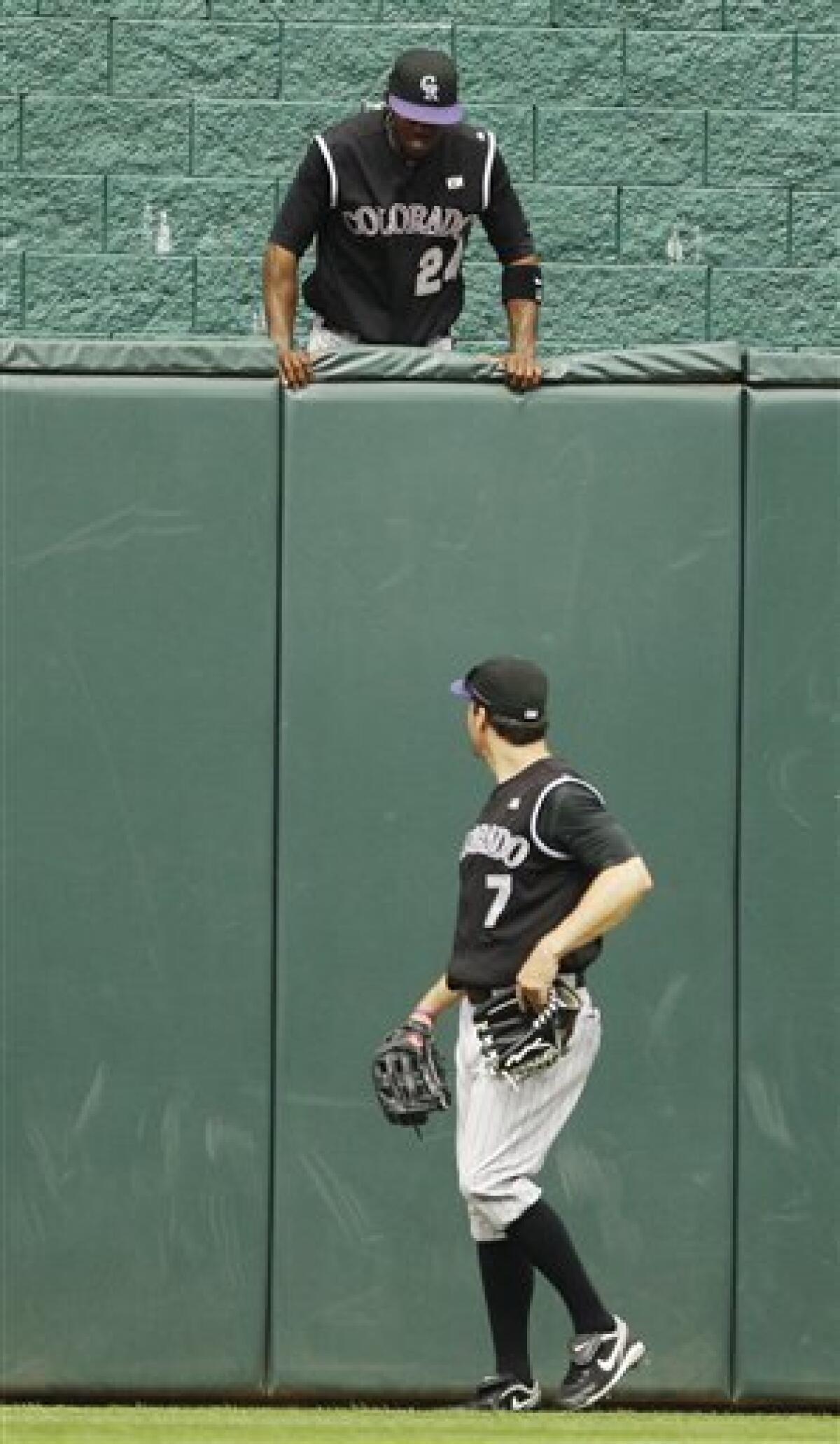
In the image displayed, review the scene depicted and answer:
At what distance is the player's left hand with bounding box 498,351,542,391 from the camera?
25.6ft

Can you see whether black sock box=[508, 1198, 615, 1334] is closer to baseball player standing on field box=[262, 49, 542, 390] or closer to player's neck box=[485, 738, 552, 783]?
player's neck box=[485, 738, 552, 783]

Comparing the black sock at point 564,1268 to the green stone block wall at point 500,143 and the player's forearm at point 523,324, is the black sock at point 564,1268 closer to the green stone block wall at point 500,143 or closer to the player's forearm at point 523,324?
the player's forearm at point 523,324

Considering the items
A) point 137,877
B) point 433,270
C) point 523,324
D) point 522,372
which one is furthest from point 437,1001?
point 433,270

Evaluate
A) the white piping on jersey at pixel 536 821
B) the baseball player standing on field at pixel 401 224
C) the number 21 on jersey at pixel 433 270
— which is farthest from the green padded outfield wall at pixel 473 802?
the white piping on jersey at pixel 536 821

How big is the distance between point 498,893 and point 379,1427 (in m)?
1.25

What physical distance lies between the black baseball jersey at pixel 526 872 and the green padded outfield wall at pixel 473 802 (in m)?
0.74

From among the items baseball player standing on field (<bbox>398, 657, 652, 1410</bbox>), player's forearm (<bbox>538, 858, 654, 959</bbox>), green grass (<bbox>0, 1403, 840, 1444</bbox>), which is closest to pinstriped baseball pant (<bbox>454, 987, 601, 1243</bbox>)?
baseball player standing on field (<bbox>398, 657, 652, 1410</bbox>)

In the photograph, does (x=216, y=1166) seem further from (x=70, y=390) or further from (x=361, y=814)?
(x=70, y=390)

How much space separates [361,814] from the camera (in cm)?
779

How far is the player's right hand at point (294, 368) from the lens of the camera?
7750mm

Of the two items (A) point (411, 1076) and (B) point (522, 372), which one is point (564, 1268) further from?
(B) point (522, 372)

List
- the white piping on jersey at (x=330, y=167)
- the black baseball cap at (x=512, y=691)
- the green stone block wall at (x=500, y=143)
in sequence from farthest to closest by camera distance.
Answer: the green stone block wall at (x=500, y=143), the white piping on jersey at (x=330, y=167), the black baseball cap at (x=512, y=691)

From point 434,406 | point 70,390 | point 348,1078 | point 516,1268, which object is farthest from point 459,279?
point 516,1268

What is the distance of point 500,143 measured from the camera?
971 centimetres
